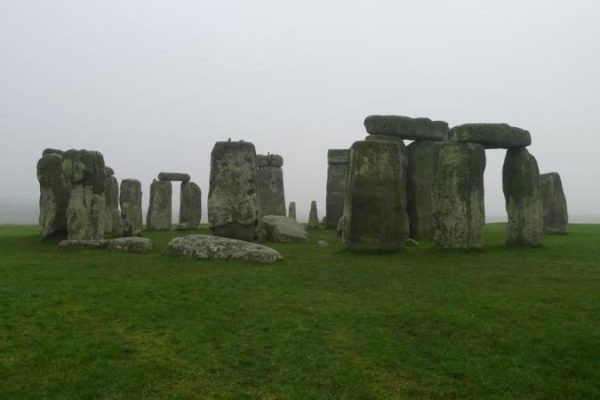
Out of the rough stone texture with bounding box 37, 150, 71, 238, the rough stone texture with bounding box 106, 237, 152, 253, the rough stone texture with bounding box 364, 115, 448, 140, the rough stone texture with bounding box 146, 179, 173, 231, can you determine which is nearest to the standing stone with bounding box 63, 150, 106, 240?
the rough stone texture with bounding box 37, 150, 71, 238

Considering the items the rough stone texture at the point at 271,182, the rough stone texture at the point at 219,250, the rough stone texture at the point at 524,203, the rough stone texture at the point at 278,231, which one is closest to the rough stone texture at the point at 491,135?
the rough stone texture at the point at 524,203

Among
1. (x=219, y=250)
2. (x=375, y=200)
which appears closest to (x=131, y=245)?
(x=219, y=250)

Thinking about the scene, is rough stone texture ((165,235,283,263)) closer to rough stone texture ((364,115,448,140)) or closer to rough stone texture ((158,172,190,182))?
rough stone texture ((364,115,448,140))

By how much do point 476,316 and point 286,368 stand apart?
290cm

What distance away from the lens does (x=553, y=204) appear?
62.6ft

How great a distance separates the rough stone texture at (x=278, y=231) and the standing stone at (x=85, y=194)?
15.7ft

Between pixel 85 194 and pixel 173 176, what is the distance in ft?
34.3

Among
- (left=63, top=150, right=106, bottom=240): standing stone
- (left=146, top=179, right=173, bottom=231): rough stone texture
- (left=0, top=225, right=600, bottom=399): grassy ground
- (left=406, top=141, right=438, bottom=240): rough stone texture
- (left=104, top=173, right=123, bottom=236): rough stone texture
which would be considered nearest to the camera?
(left=0, top=225, right=600, bottom=399): grassy ground

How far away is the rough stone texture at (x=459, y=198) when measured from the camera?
12773mm

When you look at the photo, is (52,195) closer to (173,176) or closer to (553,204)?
(173,176)

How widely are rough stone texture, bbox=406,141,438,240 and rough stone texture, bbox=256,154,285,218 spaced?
10.4 metres

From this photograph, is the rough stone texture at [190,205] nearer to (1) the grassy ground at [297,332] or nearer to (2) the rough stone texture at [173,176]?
(2) the rough stone texture at [173,176]

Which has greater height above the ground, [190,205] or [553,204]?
[553,204]

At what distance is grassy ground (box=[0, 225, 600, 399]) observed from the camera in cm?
505
